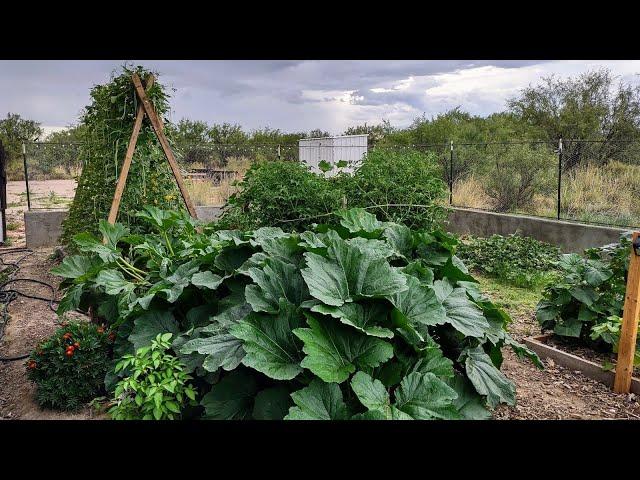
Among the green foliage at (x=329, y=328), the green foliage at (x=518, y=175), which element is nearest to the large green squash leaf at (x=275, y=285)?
the green foliage at (x=329, y=328)

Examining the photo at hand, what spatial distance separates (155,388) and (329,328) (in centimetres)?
69

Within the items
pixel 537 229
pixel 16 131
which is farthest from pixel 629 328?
pixel 16 131

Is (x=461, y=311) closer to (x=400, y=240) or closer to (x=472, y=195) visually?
(x=400, y=240)

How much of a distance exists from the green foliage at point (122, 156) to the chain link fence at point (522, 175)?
2.13 meters

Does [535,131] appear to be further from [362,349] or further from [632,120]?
[362,349]

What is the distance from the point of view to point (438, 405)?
1.93 metres

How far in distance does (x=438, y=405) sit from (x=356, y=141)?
40.1ft

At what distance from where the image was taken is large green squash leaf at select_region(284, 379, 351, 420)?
1.89 meters

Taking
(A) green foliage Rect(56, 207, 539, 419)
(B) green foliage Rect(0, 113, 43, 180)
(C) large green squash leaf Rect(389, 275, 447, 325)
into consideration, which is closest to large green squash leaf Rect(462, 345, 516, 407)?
(A) green foliage Rect(56, 207, 539, 419)

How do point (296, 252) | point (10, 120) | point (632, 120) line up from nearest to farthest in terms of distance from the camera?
point (296, 252)
point (632, 120)
point (10, 120)

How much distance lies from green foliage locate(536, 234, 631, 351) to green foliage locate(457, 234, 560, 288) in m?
1.93

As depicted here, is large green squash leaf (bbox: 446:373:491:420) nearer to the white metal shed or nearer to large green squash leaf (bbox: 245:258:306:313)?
large green squash leaf (bbox: 245:258:306:313)

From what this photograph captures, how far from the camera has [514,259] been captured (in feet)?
21.7
